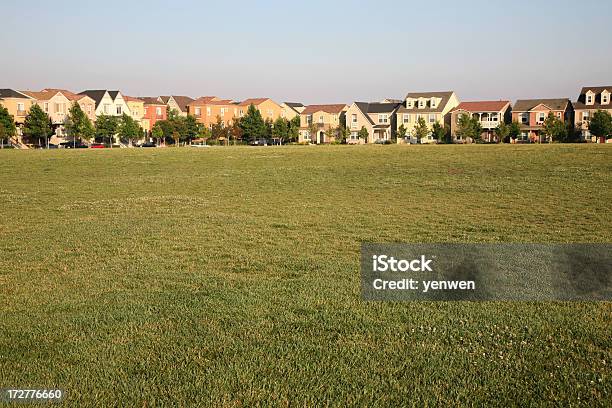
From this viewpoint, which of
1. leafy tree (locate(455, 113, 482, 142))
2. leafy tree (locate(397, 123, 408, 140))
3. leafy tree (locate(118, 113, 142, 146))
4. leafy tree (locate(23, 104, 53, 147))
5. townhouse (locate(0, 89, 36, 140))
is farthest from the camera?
leafy tree (locate(397, 123, 408, 140))

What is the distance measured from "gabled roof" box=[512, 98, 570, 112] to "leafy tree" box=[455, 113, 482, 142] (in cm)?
924

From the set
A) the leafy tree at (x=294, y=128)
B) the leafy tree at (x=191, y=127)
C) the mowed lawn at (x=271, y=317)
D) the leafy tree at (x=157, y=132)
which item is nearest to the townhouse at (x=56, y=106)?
the leafy tree at (x=157, y=132)

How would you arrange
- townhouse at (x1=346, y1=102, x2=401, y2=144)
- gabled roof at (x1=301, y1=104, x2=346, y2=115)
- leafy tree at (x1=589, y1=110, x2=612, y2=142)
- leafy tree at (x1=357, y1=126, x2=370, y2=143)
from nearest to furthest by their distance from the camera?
leafy tree at (x1=589, y1=110, x2=612, y2=142)
leafy tree at (x1=357, y1=126, x2=370, y2=143)
townhouse at (x1=346, y1=102, x2=401, y2=144)
gabled roof at (x1=301, y1=104, x2=346, y2=115)

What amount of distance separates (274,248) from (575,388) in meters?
6.52

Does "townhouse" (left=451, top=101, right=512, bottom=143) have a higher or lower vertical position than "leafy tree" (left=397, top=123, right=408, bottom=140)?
higher

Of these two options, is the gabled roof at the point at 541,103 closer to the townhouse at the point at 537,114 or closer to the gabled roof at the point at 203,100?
the townhouse at the point at 537,114

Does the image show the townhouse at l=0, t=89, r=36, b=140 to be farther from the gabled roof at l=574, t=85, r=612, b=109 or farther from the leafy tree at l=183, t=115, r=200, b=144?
the gabled roof at l=574, t=85, r=612, b=109

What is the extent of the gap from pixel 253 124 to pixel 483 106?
117 feet

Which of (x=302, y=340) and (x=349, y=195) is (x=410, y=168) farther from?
(x=302, y=340)

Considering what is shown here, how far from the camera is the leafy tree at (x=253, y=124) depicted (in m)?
90.1

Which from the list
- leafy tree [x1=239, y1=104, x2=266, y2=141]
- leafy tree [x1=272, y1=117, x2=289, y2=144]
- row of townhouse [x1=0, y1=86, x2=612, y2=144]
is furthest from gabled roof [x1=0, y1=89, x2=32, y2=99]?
leafy tree [x1=272, y1=117, x2=289, y2=144]

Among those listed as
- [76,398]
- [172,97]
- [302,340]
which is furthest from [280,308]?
[172,97]

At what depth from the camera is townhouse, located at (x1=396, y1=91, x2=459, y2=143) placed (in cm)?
9119

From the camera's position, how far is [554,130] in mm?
74875
